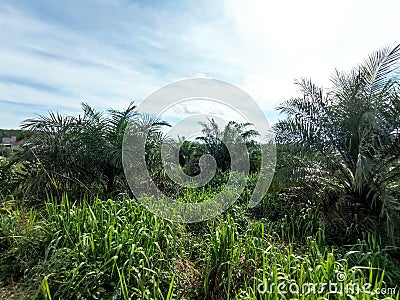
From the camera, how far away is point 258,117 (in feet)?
14.0

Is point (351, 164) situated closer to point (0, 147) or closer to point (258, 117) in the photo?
point (258, 117)

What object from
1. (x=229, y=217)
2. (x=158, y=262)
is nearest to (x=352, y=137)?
(x=229, y=217)

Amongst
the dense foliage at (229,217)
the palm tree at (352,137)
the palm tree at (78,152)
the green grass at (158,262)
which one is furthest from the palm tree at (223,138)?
the green grass at (158,262)

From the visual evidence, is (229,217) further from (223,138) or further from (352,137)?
(223,138)

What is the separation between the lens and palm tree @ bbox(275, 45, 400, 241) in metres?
3.69

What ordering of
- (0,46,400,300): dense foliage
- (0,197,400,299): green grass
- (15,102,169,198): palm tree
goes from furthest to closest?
(15,102,169,198): palm tree < (0,46,400,300): dense foliage < (0,197,400,299): green grass

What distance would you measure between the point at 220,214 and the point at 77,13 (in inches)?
144

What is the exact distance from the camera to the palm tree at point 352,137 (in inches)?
145

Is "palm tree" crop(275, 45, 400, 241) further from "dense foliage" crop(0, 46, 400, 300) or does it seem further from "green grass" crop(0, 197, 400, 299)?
"green grass" crop(0, 197, 400, 299)

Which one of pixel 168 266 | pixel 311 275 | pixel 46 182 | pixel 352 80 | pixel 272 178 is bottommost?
pixel 168 266

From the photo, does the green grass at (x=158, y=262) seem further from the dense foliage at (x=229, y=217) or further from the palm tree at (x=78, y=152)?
the palm tree at (x=78, y=152)

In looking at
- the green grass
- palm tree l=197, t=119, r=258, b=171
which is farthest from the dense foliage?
palm tree l=197, t=119, r=258, b=171

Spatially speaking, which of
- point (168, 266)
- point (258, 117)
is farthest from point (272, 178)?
point (168, 266)

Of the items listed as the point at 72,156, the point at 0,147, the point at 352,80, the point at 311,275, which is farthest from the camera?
the point at 0,147
